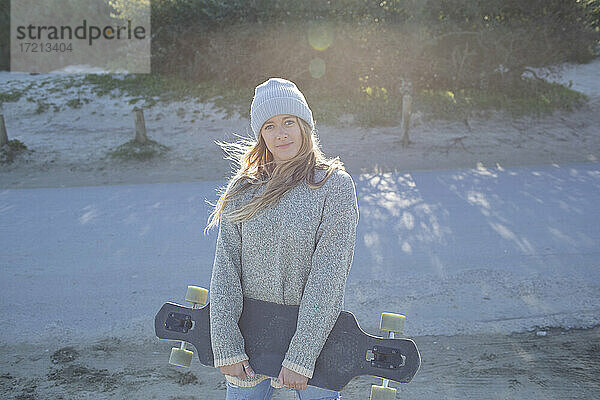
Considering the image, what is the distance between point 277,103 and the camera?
7.50 feet

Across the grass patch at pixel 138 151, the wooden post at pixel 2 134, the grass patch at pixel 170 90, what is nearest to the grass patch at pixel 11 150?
the wooden post at pixel 2 134

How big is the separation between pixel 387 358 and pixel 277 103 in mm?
1026

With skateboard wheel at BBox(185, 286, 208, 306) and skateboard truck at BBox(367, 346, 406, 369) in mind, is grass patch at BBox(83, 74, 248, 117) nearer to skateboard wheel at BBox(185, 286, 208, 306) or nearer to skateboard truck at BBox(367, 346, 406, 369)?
skateboard wheel at BBox(185, 286, 208, 306)

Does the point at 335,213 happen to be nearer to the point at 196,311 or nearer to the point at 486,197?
the point at 196,311

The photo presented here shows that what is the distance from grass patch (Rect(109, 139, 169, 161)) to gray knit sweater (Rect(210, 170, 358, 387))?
27.6ft

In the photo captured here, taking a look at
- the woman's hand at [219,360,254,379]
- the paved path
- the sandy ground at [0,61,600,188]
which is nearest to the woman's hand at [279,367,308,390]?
the woman's hand at [219,360,254,379]

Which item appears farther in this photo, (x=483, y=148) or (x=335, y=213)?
(x=483, y=148)

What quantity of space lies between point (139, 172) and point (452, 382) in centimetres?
723

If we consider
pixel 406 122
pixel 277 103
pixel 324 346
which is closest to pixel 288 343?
pixel 324 346

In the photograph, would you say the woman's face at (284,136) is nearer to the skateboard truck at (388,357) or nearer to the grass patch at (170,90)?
the skateboard truck at (388,357)

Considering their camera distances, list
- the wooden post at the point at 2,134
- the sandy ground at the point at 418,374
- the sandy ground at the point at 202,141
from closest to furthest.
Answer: the sandy ground at the point at 418,374 < the sandy ground at the point at 202,141 < the wooden post at the point at 2,134

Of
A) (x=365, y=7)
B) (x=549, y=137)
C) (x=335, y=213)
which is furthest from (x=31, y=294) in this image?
(x=365, y=7)

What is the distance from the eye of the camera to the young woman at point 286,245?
2133 mm

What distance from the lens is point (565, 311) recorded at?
438cm
